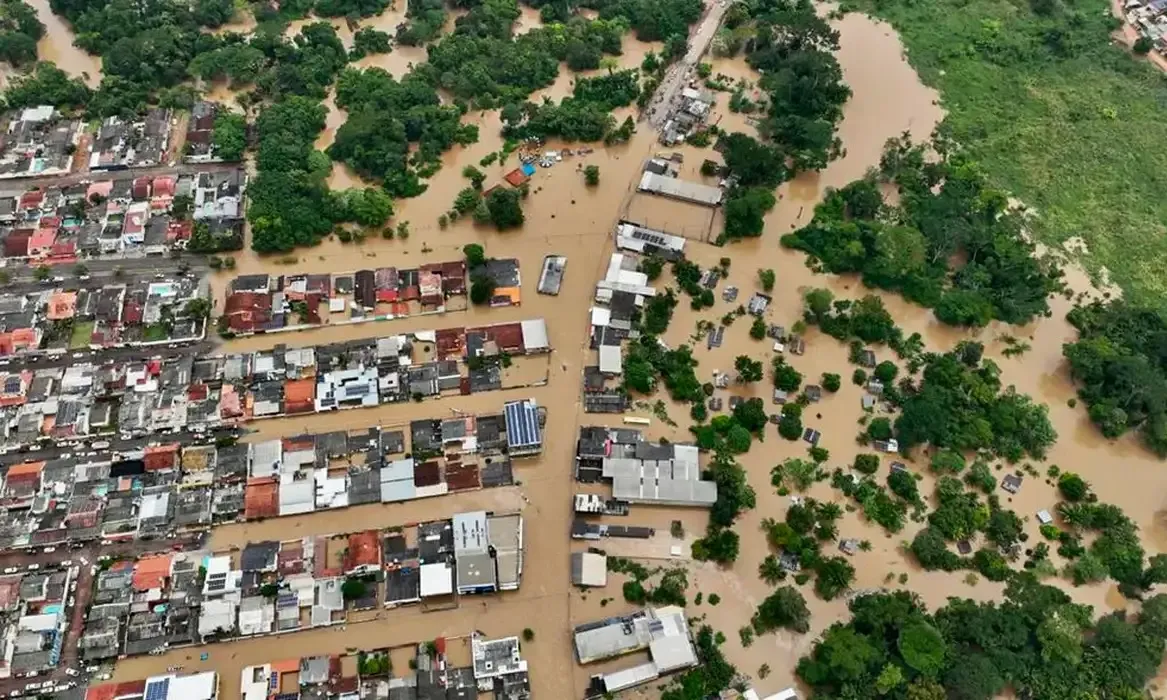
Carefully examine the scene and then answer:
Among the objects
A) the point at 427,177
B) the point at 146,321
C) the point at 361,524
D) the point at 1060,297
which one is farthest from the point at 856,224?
the point at 146,321

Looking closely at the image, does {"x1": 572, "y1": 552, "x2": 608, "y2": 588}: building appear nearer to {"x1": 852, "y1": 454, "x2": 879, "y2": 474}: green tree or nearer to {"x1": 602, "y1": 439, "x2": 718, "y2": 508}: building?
{"x1": 602, "y1": 439, "x2": 718, "y2": 508}: building

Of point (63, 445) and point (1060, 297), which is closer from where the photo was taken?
point (63, 445)

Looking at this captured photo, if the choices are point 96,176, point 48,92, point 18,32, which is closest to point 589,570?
point 96,176

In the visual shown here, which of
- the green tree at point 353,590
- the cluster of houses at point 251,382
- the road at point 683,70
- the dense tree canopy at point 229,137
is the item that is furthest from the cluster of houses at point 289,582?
the road at point 683,70

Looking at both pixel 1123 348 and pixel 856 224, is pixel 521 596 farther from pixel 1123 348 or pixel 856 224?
pixel 1123 348

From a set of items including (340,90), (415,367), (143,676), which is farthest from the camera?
(340,90)

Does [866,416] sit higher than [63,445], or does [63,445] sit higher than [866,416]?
[63,445]

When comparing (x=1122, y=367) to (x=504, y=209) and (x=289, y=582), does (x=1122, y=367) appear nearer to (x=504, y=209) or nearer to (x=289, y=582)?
(x=504, y=209)
